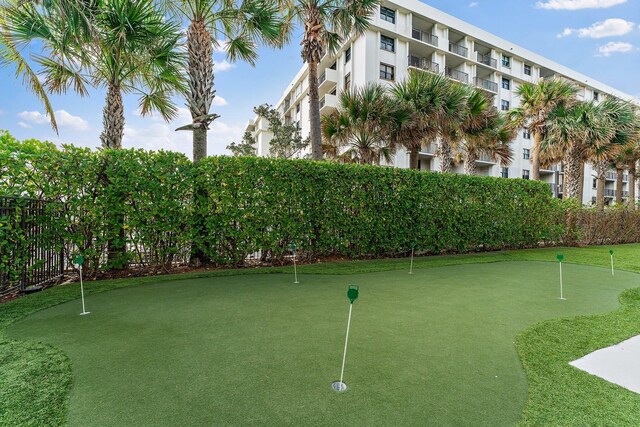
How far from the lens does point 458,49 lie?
2550 cm

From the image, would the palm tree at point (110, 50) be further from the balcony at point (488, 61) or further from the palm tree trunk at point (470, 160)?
the balcony at point (488, 61)

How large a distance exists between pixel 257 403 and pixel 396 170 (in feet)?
26.0

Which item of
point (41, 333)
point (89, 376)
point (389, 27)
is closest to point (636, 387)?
point (89, 376)

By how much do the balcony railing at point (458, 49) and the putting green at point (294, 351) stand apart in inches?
1019

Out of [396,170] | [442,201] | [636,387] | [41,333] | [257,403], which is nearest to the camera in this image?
[257,403]

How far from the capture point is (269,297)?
464 cm

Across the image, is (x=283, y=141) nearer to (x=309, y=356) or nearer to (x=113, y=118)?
(x=113, y=118)

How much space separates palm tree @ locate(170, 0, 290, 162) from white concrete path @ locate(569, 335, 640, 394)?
7711 millimetres

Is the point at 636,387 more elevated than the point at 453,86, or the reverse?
the point at 453,86

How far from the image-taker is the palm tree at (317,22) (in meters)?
10.1

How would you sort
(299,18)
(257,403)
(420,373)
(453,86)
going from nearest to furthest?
(257,403)
(420,373)
(299,18)
(453,86)

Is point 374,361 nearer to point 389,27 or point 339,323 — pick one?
point 339,323

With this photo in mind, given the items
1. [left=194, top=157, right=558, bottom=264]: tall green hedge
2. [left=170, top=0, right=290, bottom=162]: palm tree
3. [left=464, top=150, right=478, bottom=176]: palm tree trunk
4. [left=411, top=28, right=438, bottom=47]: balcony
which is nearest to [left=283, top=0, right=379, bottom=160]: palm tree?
[left=170, top=0, right=290, bottom=162]: palm tree

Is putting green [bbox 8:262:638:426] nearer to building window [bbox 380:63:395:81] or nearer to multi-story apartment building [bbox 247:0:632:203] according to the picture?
multi-story apartment building [bbox 247:0:632:203]
